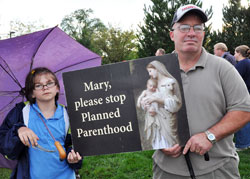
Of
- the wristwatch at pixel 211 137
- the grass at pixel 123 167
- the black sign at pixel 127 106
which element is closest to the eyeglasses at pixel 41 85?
the black sign at pixel 127 106

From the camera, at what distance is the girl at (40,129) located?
2.37 meters

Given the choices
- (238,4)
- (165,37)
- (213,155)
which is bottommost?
(213,155)

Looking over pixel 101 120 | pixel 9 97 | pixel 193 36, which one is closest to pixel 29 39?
pixel 9 97

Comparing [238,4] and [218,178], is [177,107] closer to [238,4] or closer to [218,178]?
[218,178]

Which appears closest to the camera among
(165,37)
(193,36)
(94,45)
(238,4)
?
(193,36)

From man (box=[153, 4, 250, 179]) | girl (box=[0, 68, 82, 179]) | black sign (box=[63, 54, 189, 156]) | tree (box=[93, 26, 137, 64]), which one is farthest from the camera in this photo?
tree (box=[93, 26, 137, 64])

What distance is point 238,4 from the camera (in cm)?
2583

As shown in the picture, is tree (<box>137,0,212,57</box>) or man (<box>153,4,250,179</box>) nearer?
man (<box>153,4,250,179</box>)

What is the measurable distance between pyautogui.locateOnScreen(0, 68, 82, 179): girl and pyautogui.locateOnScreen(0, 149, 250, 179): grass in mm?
2542

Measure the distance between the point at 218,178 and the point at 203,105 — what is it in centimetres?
56

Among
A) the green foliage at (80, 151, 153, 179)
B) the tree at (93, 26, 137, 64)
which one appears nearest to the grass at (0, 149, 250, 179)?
the green foliage at (80, 151, 153, 179)

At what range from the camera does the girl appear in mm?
2367

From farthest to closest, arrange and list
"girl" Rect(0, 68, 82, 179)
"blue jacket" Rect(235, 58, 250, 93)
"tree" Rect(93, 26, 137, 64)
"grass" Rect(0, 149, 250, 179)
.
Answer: "tree" Rect(93, 26, 137, 64), "blue jacket" Rect(235, 58, 250, 93), "grass" Rect(0, 149, 250, 179), "girl" Rect(0, 68, 82, 179)

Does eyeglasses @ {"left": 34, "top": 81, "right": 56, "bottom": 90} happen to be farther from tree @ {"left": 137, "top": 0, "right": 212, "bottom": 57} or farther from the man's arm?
tree @ {"left": 137, "top": 0, "right": 212, "bottom": 57}
